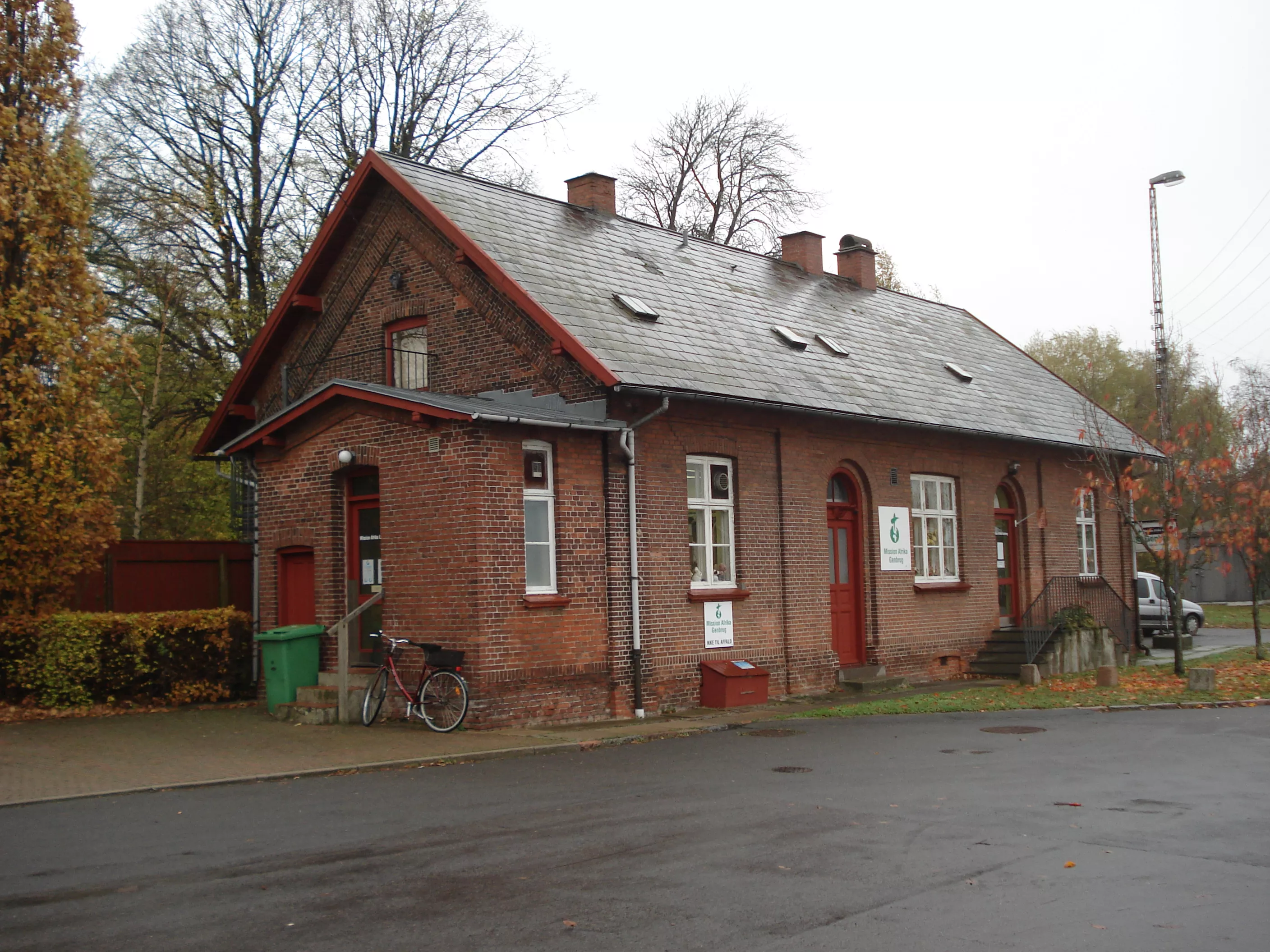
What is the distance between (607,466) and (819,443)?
4.53 m

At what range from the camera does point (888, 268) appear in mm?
43719

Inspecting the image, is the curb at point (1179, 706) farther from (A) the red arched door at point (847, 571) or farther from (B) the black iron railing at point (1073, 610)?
(B) the black iron railing at point (1073, 610)

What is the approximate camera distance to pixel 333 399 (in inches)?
623

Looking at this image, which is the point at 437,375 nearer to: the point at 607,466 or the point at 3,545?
the point at 607,466

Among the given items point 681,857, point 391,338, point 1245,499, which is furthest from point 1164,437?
point 681,857

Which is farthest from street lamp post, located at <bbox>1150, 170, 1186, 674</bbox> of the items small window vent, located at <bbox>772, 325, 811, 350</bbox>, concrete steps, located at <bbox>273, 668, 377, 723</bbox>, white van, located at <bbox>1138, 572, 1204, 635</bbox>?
concrete steps, located at <bbox>273, 668, 377, 723</bbox>

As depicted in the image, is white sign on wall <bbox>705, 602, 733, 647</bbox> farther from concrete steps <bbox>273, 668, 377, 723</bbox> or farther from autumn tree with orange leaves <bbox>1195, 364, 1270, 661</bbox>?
autumn tree with orange leaves <bbox>1195, 364, 1270, 661</bbox>

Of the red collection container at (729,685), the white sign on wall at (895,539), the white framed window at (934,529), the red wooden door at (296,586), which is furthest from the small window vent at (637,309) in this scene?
the white framed window at (934,529)

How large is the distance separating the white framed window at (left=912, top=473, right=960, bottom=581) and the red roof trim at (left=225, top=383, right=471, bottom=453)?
9.76m

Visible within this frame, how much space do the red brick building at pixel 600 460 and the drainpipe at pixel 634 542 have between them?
0.05 m

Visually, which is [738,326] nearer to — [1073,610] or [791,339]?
[791,339]

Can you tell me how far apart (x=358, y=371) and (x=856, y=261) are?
491 inches

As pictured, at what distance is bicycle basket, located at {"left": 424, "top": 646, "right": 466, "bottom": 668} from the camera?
13.7 metres

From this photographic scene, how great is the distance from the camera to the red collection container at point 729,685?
16422 mm
